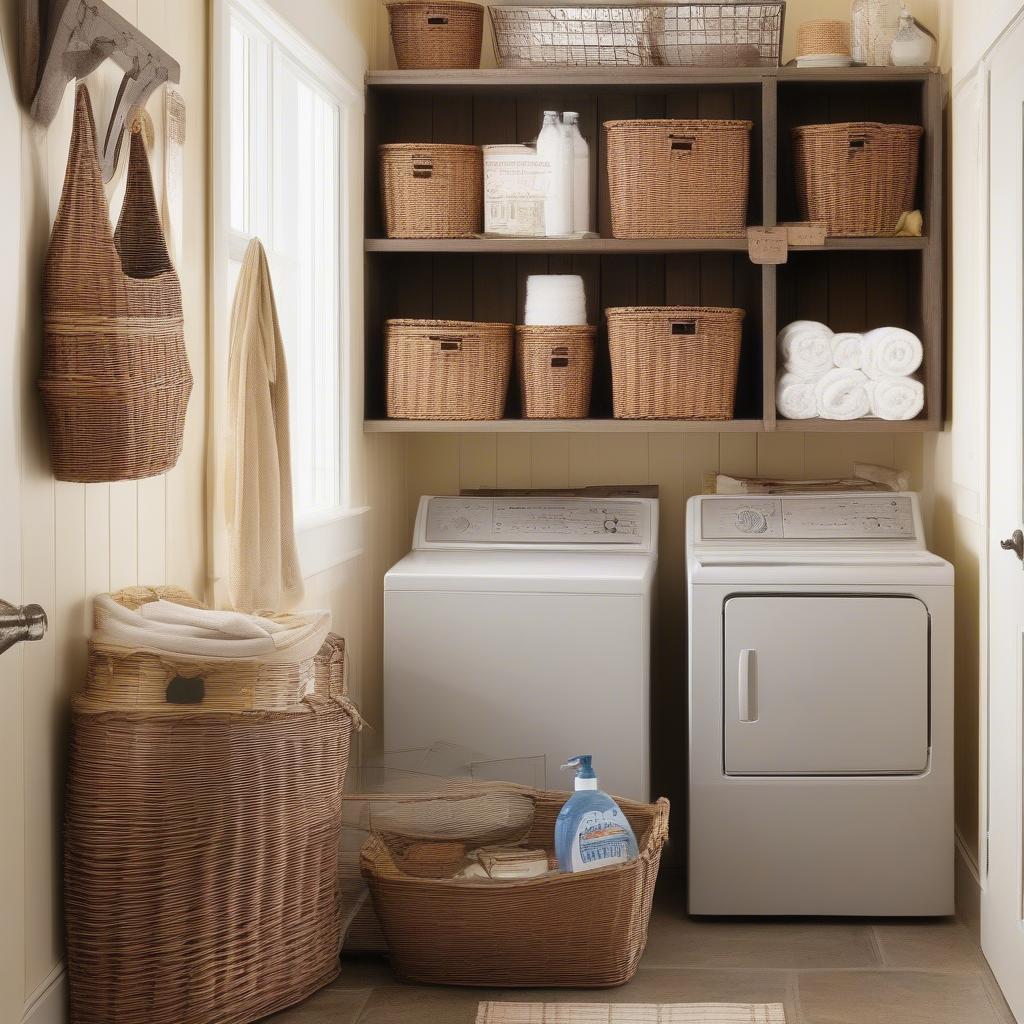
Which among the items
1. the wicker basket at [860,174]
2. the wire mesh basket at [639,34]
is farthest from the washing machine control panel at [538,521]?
the wire mesh basket at [639,34]

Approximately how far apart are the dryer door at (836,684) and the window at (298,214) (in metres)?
1.03

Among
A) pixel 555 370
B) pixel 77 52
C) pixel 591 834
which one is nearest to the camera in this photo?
pixel 77 52

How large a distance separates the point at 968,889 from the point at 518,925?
44.3 inches

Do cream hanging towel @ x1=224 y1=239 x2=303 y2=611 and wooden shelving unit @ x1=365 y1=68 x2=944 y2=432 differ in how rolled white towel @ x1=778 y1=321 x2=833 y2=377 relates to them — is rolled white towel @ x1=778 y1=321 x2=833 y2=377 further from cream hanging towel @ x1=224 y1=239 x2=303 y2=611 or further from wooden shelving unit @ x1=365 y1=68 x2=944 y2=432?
cream hanging towel @ x1=224 y1=239 x2=303 y2=611

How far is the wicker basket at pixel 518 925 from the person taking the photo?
2518 mm

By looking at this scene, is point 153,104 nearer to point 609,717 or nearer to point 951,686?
point 609,717

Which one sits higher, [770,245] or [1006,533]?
[770,245]

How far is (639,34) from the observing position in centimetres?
326

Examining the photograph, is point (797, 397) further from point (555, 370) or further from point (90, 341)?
point (90, 341)

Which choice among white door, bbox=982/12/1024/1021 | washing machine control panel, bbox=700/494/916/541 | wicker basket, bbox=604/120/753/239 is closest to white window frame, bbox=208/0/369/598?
wicker basket, bbox=604/120/753/239

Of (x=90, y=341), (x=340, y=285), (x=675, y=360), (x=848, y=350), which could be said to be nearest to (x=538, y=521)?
(x=675, y=360)

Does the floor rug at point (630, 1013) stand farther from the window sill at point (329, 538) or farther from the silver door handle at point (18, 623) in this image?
the silver door handle at point (18, 623)

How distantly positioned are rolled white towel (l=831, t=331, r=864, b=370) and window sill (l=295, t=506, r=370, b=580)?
1.25m

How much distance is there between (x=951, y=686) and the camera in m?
2.93
